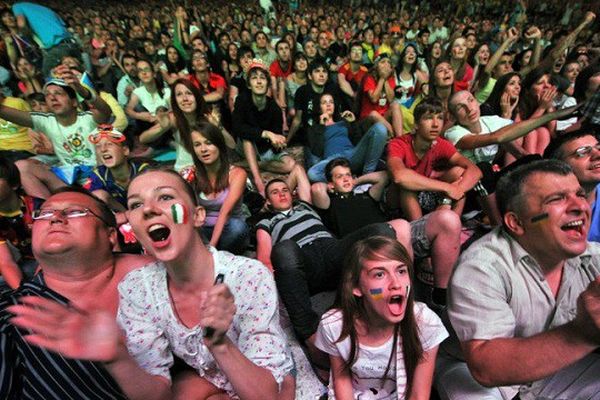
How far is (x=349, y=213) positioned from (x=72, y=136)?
262cm

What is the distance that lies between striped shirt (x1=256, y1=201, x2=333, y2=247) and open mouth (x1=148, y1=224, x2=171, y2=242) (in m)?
1.14

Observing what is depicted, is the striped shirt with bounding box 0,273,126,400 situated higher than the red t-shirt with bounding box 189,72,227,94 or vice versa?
the red t-shirt with bounding box 189,72,227,94

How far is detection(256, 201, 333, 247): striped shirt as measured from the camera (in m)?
2.45

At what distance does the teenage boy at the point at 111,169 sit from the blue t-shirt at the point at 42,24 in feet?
17.4

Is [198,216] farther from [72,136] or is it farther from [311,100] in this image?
[311,100]

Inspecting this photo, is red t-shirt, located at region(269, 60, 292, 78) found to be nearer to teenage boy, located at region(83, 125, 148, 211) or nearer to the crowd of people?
the crowd of people

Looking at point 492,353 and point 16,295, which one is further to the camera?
point 16,295

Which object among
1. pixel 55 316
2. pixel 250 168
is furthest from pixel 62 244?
pixel 250 168

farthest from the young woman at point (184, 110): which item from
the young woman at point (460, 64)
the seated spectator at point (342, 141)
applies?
the young woman at point (460, 64)

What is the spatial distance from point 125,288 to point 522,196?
164 centimetres

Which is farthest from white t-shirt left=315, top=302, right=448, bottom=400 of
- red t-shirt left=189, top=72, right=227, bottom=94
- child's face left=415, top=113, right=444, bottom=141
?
red t-shirt left=189, top=72, right=227, bottom=94

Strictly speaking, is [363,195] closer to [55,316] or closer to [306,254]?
[306,254]

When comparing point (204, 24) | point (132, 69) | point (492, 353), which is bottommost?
point (492, 353)

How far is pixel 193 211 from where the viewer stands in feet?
4.90
